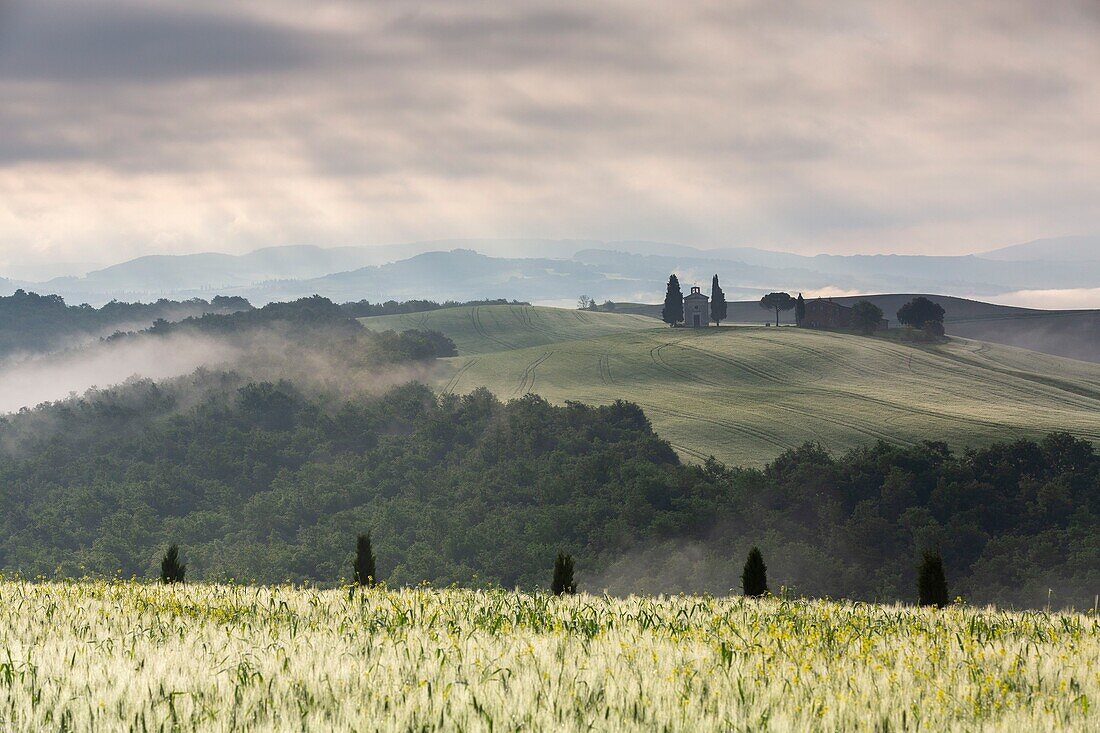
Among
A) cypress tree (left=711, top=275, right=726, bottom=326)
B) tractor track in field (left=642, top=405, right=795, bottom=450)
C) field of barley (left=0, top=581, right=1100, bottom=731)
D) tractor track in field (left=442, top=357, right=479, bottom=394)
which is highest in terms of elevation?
cypress tree (left=711, top=275, right=726, bottom=326)

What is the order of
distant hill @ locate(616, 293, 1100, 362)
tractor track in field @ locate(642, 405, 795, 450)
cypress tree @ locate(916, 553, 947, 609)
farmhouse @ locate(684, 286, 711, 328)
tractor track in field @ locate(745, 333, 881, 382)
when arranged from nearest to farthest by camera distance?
cypress tree @ locate(916, 553, 947, 609) → tractor track in field @ locate(642, 405, 795, 450) → tractor track in field @ locate(745, 333, 881, 382) → farmhouse @ locate(684, 286, 711, 328) → distant hill @ locate(616, 293, 1100, 362)

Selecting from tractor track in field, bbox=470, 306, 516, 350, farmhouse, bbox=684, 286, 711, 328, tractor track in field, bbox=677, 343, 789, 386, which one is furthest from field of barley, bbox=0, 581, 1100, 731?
tractor track in field, bbox=470, 306, 516, 350

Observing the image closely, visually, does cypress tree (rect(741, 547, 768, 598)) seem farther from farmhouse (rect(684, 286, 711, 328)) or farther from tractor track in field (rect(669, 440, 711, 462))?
farmhouse (rect(684, 286, 711, 328))

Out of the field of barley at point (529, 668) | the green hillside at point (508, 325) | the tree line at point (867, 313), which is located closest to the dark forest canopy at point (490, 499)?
the field of barley at point (529, 668)

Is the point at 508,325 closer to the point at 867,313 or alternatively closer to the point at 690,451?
the point at 867,313

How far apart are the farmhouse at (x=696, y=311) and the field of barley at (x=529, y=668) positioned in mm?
144551

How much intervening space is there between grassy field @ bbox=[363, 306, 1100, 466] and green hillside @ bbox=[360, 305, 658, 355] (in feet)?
28.4

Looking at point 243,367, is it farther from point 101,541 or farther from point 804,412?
point 804,412

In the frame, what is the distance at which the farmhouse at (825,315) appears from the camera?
15338 centimetres

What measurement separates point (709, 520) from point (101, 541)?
6508 cm

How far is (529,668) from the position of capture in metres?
9.79

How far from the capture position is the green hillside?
559 ft

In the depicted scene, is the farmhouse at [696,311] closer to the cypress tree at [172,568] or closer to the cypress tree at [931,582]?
the cypress tree at [931,582]

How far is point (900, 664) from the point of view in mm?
10250
